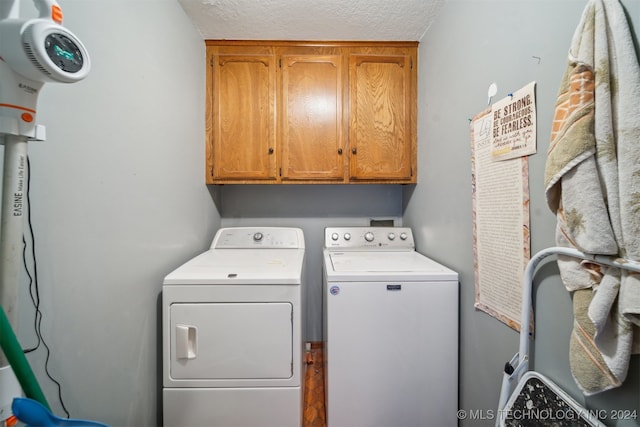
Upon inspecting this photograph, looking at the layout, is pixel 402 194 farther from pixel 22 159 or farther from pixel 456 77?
pixel 22 159

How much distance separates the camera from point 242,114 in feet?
5.70

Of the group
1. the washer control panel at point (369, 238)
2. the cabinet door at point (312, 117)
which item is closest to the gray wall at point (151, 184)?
the washer control panel at point (369, 238)

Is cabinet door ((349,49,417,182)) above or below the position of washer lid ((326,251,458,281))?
above

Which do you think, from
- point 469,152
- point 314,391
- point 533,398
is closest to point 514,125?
point 469,152

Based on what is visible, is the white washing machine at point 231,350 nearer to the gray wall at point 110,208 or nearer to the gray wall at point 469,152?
the gray wall at point 110,208

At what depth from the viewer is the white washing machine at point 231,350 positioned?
1037 mm

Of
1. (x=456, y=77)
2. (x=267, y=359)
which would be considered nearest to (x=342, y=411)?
(x=267, y=359)

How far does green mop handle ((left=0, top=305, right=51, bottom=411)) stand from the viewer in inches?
15.9

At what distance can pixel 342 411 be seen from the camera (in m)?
1.13

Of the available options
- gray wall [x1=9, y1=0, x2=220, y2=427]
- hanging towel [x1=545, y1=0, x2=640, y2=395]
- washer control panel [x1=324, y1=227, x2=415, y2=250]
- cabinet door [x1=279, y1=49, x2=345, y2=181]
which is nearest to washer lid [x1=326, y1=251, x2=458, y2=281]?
washer control panel [x1=324, y1=227, x2=415, y2=250]

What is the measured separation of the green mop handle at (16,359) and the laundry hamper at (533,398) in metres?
1.22

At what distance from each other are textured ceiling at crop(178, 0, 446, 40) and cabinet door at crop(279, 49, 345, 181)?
0.16m

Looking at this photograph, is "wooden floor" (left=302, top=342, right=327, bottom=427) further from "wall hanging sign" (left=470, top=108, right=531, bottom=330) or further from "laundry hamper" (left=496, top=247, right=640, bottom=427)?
"wall hanging sign" (left=470, top=108, right=531, bottom=330)

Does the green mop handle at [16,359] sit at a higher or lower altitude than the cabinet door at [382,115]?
lower
